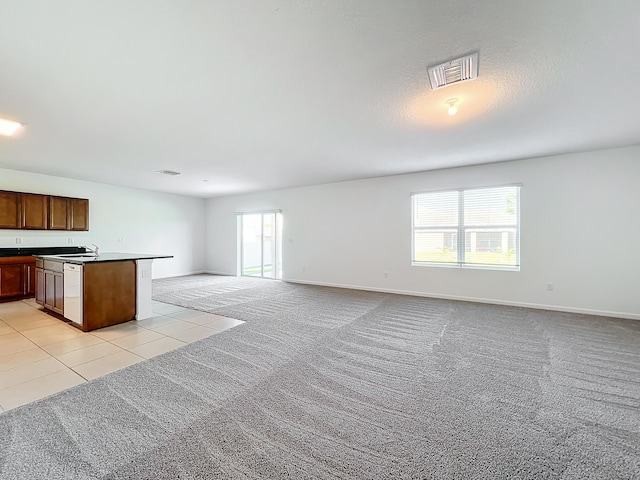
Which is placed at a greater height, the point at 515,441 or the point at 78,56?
the point at 78,56

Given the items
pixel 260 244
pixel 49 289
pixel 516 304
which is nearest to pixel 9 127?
pixel 49 289

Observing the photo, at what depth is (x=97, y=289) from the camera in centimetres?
362

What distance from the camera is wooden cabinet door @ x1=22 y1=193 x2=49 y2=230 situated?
5352 millimetres

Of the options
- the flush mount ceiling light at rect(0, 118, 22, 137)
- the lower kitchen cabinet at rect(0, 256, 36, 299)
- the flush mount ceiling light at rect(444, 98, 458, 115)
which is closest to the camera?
the flush mount ceiling light at rect(444, 98, 458, 115)

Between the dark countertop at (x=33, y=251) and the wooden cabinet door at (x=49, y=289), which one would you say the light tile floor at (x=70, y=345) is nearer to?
the wooden cabinet door at (x=49, y=289)

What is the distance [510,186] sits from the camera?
483cm

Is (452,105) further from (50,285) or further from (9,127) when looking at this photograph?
(50,285)

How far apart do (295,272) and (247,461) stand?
19.8 feet

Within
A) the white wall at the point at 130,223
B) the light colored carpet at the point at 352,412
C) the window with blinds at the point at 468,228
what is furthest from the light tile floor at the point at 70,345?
the window with blinds at the point at 468,228

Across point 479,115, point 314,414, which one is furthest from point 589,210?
point 314,414

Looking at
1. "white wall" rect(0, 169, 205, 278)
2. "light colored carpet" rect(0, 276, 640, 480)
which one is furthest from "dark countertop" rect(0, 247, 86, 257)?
"light colored carpet" rect(0, 276, 640, 480)

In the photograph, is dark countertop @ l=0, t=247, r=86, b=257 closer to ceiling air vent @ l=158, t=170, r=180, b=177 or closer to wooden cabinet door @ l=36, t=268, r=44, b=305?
wooden cabinet door @ l=36, t=268, r=44, b=305

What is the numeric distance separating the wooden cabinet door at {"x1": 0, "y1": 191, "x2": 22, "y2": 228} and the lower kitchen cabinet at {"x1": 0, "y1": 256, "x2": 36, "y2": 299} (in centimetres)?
69

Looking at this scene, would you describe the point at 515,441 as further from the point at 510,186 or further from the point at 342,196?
the point at 342,196
